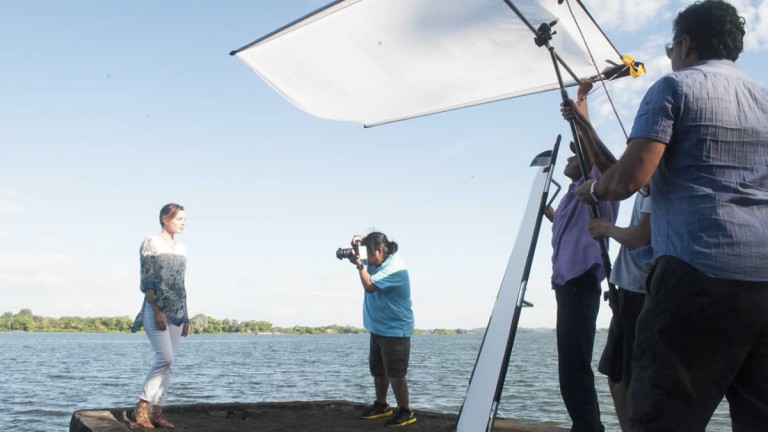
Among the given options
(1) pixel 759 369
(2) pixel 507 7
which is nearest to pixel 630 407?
(1) pixel 759 369

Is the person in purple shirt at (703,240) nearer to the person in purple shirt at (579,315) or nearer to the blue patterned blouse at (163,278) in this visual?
the person in purple shirt at (579,315)

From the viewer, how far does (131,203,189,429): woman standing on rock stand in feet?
18.7

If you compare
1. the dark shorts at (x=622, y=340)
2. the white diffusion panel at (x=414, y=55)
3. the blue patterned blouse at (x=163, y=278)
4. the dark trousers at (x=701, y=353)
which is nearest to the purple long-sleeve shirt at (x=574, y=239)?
the dark shorts at (x=622, y=340)

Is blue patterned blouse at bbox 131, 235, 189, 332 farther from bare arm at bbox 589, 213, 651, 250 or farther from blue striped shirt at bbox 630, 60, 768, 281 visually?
blue striped shirt at bbox 630, 60, 768, 281

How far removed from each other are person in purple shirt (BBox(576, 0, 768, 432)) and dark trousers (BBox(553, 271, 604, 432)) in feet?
5.78

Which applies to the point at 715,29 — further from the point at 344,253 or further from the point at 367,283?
the point at 344,253

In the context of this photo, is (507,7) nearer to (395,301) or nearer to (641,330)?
(641,330)

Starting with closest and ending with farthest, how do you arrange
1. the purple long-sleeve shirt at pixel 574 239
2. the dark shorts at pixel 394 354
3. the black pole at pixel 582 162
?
the black pole at pixel 582 162 < the purple long-sleeve shirt at pixel 574 239 < the dark shorts at pixel 394 354

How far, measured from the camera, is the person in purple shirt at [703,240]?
1935mm

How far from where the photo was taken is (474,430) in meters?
3.64

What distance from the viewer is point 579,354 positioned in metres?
3.80

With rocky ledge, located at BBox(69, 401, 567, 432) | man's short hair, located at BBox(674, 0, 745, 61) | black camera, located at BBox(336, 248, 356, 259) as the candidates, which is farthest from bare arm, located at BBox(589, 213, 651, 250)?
black camera, located at BBox(336, 248, 356, 259)

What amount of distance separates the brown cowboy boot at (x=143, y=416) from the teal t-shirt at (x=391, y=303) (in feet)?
7.38

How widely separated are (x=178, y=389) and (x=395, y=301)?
19182mm
